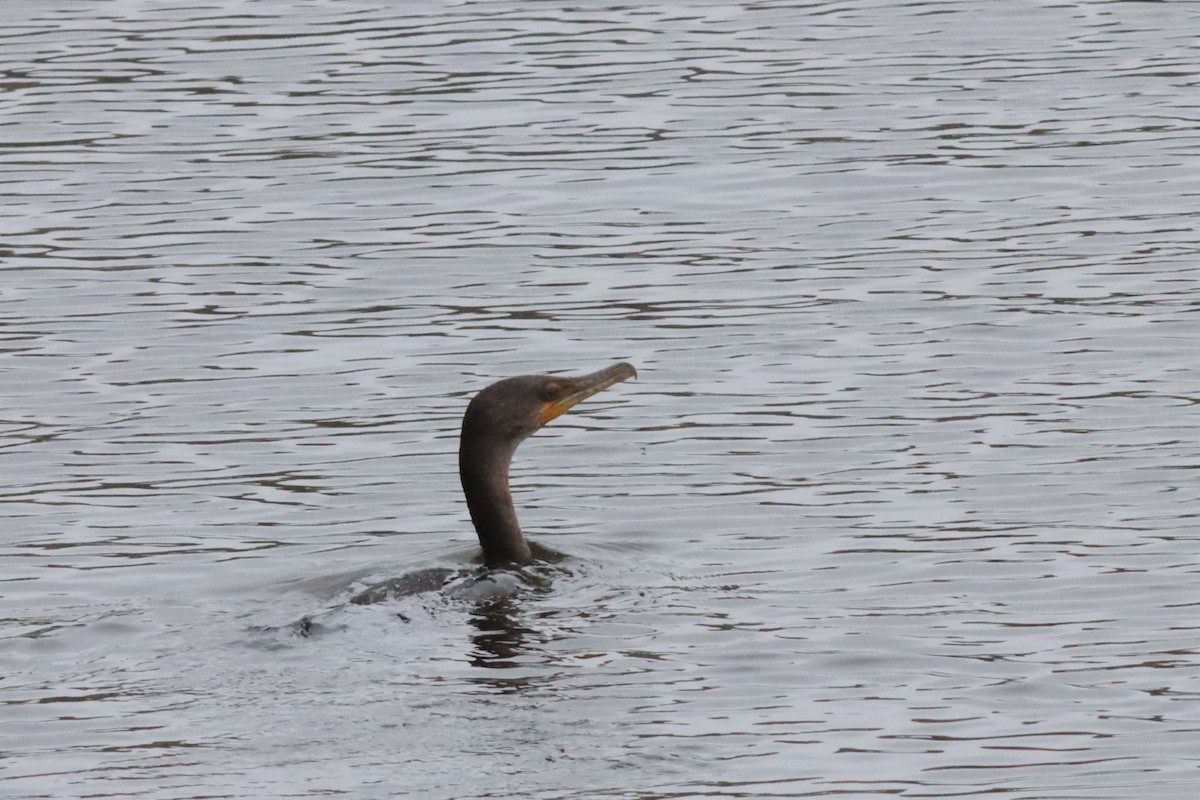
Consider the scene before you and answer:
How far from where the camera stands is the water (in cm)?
817

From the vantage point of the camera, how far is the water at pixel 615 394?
8172 mm

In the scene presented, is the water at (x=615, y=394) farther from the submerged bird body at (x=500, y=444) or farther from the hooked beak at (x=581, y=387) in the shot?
the hooked beak at (x=581, y=387)

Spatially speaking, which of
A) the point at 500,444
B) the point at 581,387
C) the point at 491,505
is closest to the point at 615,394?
the point at 581,387

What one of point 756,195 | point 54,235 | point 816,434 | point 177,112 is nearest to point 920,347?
point 816,434

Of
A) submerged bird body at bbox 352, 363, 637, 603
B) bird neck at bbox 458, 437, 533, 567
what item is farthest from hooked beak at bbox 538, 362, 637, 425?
bird neck at bbox 458, 437, 533, 567

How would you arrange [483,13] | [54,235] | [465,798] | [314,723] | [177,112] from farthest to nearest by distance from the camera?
[483,13] → [177,112] → [54,235] → [314,723] → [465,798]

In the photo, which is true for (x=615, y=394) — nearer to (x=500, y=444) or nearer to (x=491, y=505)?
(x=500, y=444)

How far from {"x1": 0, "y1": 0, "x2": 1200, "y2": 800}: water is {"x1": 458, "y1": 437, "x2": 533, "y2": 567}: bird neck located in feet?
0.62

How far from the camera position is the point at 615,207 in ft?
55.2

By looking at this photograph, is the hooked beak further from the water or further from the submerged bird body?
the water

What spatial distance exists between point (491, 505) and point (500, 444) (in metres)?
0.35

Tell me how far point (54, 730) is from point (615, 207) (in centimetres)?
914

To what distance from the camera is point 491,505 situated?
10422 mm

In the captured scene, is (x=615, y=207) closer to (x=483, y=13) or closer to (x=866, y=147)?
(x=866, y=147)
